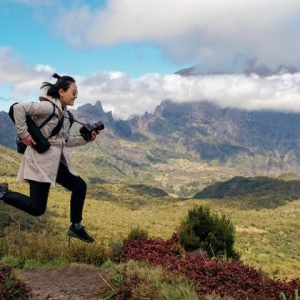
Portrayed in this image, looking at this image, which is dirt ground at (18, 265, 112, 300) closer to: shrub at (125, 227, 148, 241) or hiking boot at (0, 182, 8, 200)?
hiking boot at (0, 182, 8, 200)

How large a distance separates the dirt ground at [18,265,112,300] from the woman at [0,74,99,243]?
3.64 ft

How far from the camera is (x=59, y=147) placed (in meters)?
5.78

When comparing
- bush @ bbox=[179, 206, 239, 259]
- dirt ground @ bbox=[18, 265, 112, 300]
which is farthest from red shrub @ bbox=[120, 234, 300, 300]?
bush @ bbox=[179, 206, 239, 259]

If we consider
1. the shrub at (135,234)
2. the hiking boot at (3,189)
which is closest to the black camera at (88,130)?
the hiking boot at (3,189)

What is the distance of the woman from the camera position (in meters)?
5.45

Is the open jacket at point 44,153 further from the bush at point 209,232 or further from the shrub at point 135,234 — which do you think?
the bush at point 209,232

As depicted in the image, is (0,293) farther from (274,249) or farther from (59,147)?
(274,249)

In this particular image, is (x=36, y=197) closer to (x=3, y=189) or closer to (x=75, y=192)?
(x=3, y=189)

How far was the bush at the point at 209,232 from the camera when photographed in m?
12.1

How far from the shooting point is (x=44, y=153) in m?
5.59

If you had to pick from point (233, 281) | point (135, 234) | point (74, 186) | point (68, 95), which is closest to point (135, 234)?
point (135, 234)

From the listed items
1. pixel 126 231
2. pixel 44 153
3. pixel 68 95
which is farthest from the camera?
pixel 126 231

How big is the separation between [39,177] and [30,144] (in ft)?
1.68

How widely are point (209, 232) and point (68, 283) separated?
24.3 ft
